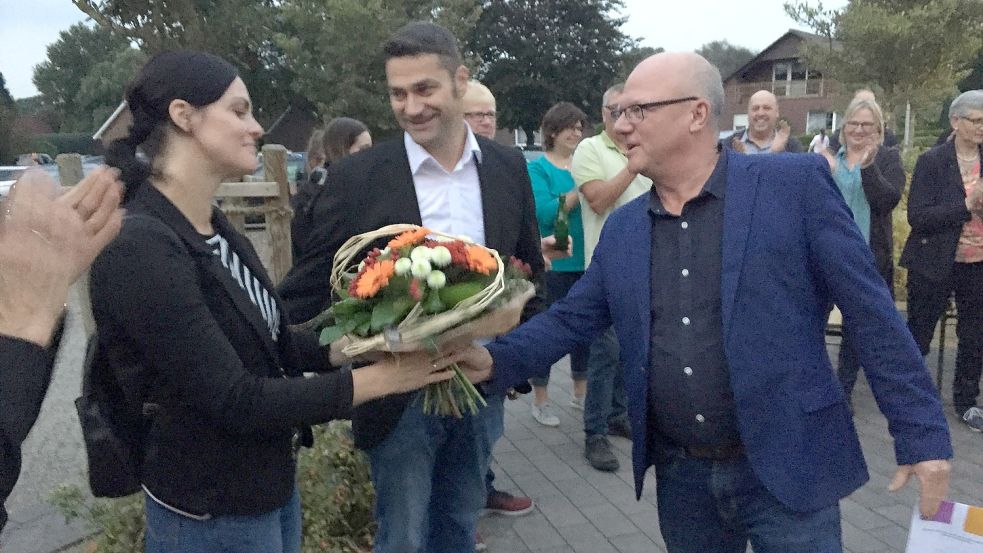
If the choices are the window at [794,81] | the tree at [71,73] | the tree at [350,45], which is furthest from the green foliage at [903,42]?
the tree at [71,73]

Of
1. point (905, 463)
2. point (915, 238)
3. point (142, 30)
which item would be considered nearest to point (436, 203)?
point (905, 463)

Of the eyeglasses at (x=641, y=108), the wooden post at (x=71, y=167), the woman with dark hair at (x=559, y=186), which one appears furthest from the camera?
the woman with dark hair at (x=559, y=186)

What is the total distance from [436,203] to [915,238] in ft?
13.3

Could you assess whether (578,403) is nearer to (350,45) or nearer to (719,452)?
(719,452)

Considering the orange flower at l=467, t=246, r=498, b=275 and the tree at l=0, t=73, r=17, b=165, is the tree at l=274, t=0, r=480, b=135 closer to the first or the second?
the tree at l=0, t=73, r=17, b=165

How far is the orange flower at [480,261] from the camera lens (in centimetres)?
203

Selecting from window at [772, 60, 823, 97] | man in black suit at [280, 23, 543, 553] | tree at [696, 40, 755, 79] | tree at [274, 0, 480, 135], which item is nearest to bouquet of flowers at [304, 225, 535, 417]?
man in black suit at [280, 23, 543, 553]

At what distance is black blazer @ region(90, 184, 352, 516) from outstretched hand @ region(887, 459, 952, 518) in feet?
4.93

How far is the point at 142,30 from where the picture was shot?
19.3 metres

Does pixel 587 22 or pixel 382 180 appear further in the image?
pixel 587 22

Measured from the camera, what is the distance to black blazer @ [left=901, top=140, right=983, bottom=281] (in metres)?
5.05

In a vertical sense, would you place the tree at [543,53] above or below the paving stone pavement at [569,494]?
above

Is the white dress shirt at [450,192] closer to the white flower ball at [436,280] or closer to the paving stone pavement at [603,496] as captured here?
the white flower ball at [436,280]

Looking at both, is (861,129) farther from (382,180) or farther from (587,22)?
(587,22)
